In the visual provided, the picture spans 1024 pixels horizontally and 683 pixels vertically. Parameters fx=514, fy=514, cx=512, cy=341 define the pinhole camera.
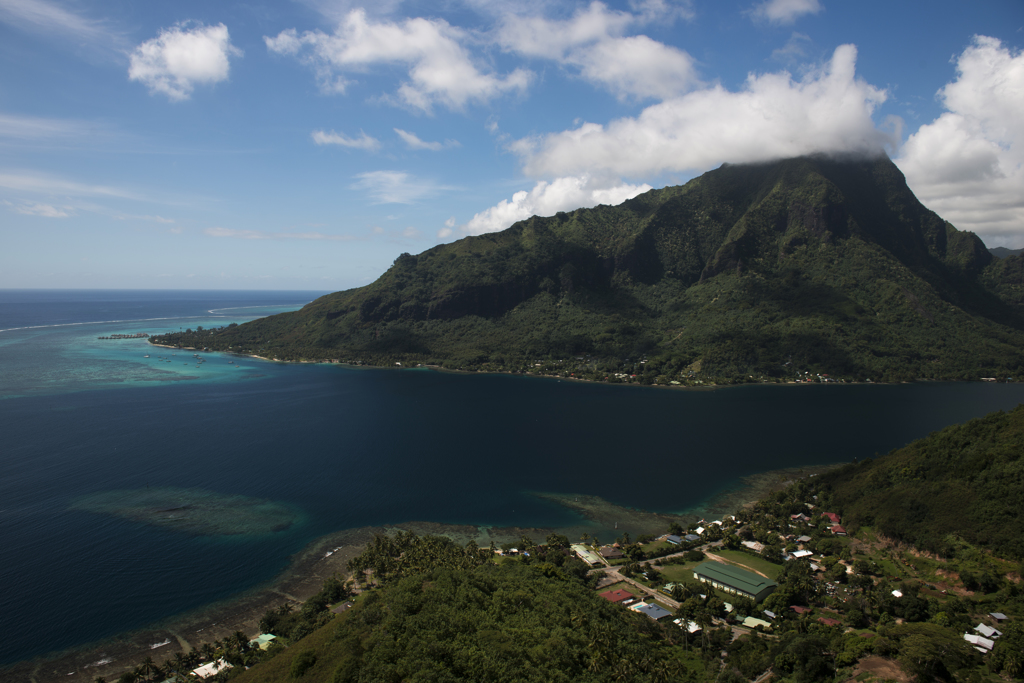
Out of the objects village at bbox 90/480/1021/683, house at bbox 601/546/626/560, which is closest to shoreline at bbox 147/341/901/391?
village at bbox 90/480/1021/683

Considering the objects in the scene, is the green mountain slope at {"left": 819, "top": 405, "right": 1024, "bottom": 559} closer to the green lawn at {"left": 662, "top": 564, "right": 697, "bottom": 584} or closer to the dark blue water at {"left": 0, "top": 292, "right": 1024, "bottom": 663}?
the dark blue water at {"left": 0, "top": 292, "right": 1024, "bottom": 663}

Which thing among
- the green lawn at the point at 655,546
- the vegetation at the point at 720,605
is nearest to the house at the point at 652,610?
the vegetation at the point at 720,605

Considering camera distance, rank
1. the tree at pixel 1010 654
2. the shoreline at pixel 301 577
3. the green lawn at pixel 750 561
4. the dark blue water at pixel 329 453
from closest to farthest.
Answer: the tree at pixel 1010 654
the shoreline at pixel 301 577
the dark blue water at pixel 329 453
the green lawn at pixel 750 561

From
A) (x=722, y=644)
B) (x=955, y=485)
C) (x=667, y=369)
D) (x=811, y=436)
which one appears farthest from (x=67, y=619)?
(x=667, y=369)

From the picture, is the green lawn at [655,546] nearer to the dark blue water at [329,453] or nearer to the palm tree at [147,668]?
the dark blue water at [329,453]

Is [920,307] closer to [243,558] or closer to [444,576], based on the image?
[444,576]

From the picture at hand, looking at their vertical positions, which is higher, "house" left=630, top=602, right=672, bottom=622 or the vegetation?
the vegetation

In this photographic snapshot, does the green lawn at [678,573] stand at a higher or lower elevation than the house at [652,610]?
lower
